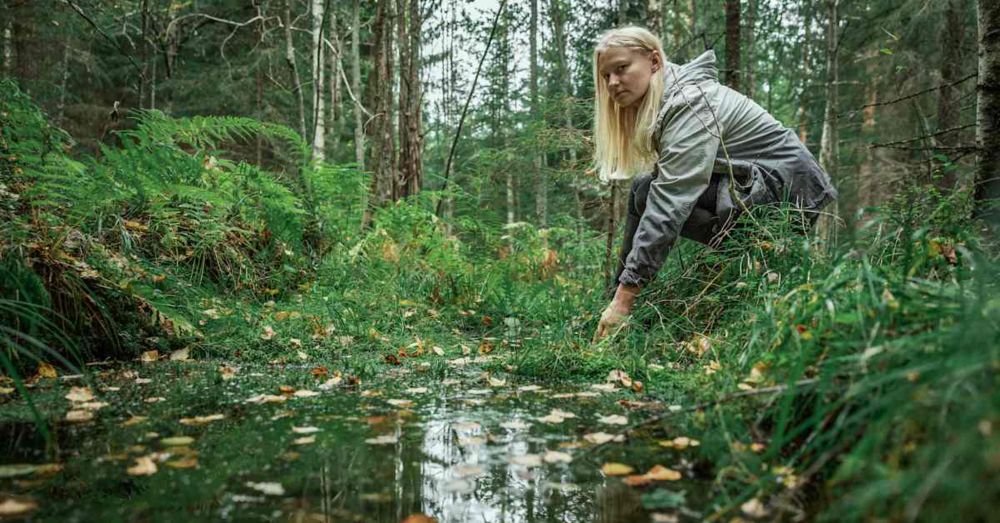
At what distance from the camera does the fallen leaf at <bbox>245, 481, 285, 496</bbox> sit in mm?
1241

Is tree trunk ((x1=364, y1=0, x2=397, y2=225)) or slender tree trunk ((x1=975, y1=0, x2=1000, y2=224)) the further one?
tree trunk ((x1=364, y1=0, x2=397, y2=225))

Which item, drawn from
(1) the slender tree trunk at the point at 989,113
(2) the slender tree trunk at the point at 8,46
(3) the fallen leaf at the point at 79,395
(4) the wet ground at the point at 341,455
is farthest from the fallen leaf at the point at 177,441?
(2) the slender tree trunk at the point at 8,46

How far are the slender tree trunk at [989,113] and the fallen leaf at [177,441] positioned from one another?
3.17 meters

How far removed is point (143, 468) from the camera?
1.34 meters

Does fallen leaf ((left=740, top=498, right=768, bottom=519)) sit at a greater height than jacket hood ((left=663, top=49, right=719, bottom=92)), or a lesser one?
lesser

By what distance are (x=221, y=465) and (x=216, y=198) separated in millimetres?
2906

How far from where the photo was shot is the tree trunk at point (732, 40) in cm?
432

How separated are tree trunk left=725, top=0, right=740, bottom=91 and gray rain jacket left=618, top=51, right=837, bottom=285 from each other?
1.27 metres

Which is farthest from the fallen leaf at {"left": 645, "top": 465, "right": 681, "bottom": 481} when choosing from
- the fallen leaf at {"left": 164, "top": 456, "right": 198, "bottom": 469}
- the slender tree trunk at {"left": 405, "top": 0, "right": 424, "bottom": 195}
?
the slender tree trunk at {"left": 405, "top": 0, "right": 424, "bottom": 195}

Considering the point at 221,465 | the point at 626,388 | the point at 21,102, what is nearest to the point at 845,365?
the point at 626,388

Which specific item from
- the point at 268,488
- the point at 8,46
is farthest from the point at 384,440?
the point at 8,46

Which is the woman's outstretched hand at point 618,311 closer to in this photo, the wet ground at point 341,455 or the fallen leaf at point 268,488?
the wet ground at point 341,455

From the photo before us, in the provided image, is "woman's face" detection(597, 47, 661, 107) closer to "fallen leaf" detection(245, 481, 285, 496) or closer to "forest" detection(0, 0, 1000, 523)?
"forest" detection(0, 0, 1000, 523)

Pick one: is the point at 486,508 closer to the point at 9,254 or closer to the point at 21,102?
the point at 9,254
